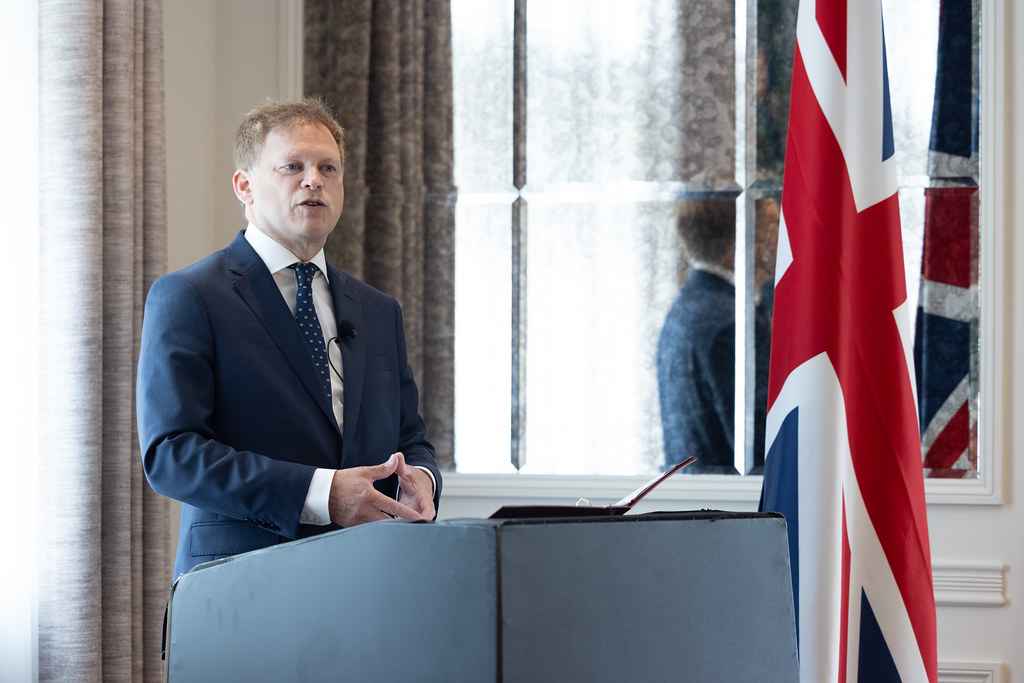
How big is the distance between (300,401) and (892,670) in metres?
1.35

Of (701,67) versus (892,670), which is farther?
(701,67)

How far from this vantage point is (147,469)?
4.62 feet

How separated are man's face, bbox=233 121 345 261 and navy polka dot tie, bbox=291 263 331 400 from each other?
41 millimetres

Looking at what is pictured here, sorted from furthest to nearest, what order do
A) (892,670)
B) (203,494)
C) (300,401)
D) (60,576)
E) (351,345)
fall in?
(60,576) → (892,670) → (351,345) → (300,401) → (203,494)

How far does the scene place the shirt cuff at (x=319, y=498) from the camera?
4.25 ft

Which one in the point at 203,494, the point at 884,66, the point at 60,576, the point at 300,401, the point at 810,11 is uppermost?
the point at 810,11

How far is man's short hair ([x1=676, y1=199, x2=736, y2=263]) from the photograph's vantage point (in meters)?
2.90

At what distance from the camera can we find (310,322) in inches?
63.4

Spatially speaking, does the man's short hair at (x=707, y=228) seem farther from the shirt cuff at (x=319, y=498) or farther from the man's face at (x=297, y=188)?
the shirt cuff at (x=319, y=498)

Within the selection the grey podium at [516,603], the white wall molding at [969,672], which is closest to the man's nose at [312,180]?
the grey podium at [516,603]

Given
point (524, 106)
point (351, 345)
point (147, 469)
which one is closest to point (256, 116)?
point (351, 345)

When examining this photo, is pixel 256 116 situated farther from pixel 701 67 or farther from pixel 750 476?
pixel 750 476

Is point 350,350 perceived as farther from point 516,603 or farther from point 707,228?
point 707,228

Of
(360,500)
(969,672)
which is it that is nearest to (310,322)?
(360,500)
